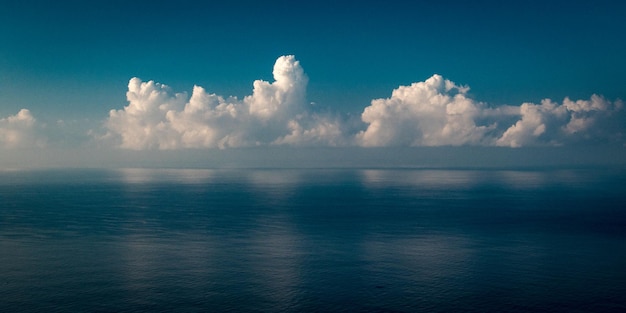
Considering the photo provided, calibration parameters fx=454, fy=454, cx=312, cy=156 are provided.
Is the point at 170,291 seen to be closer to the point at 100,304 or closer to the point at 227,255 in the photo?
the point at 100,304

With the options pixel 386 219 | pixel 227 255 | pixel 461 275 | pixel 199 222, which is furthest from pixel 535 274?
pixel 199 222

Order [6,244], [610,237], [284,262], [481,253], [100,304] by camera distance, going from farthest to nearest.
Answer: [610,237], [6,244], [481,253], [284,262], [100,304]

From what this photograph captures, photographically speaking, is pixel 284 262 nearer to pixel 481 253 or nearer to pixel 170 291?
pixel 170 291

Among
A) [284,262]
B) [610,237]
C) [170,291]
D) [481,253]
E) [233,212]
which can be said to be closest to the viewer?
[170,291]

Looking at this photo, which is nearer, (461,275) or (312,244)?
(461,275)

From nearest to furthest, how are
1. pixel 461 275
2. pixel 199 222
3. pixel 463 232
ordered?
pixel 461 275 → pixel 463 232 → pixel 199 222

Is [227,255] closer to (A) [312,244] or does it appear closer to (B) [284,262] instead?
(B) [284,262]

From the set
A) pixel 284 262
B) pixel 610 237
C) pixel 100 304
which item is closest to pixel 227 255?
pixel 284 262

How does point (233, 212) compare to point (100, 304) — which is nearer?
point (100, 304)

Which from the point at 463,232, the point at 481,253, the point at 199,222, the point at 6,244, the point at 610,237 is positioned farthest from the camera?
the point at 199,222
